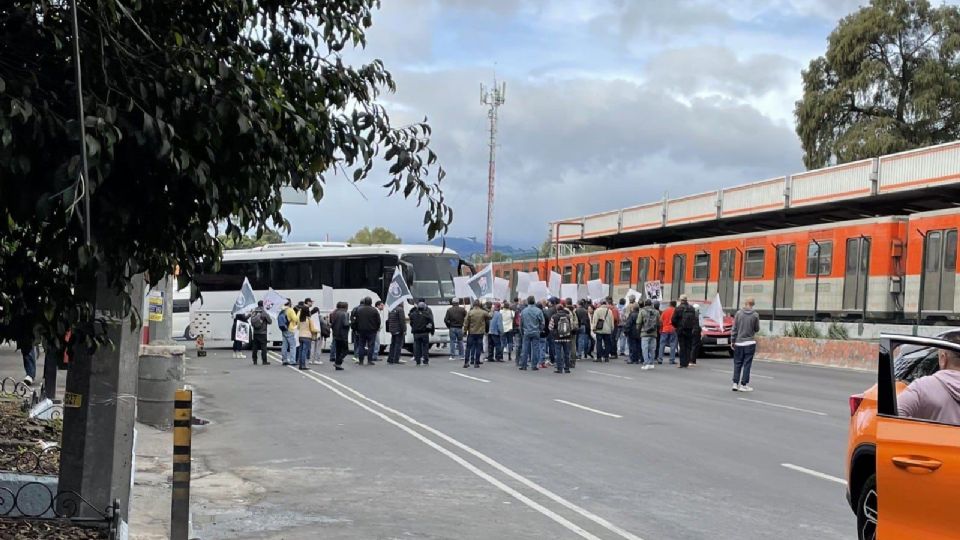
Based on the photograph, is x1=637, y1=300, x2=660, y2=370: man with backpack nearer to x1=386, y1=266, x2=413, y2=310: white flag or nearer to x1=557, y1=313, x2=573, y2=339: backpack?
x1=557, y1=313, x2=573, y2=339: backpack

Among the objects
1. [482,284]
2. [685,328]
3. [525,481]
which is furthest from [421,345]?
[525,481]

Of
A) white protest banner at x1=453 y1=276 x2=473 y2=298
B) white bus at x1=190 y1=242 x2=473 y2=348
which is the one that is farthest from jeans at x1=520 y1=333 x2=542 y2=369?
white bus at x1=190 y1=242 x2=473 y2=348

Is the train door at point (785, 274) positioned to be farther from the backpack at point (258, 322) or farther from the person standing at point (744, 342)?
the backpack at point (258, 322)

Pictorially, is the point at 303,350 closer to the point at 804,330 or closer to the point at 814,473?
the point at 804,330

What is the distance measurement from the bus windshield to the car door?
30424 mm

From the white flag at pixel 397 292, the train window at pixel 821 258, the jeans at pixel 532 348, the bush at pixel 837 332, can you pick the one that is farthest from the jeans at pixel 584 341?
the train window at pixel 821 258

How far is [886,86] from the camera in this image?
178ft

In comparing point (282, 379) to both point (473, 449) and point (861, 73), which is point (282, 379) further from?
point (861, 73)

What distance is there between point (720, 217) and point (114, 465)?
42.8 m

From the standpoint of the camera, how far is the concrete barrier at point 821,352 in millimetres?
29781

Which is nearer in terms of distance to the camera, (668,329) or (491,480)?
(491,480)

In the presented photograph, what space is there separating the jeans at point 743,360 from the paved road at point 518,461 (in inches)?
25.8

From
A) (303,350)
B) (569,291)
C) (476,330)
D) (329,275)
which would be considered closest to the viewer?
(303,350)

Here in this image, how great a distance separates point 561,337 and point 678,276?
17.1 meters
